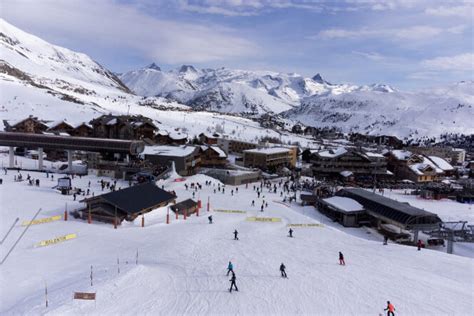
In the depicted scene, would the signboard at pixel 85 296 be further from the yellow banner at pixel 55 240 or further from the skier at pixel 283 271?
the skier at pixel 283 271

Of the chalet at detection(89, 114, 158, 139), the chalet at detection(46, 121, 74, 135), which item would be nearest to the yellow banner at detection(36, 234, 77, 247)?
the chalet at detection(89, 114, 158, 139)

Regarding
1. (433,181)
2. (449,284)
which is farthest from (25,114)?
(449,284)

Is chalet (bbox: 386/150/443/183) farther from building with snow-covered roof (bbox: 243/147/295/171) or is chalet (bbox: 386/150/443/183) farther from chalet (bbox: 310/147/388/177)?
building with snow-covered roof (bbox: 243/147/295/171)

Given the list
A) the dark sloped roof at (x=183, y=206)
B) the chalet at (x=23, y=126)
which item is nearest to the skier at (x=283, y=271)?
the dark sloped roof at (x=183, y=206)

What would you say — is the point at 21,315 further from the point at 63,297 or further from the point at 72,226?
the point at 72,226

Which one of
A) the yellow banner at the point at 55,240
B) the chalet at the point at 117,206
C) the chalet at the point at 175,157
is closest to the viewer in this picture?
the yellow banner at the point at 55,240

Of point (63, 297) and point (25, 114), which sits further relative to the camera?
point (25, 114)

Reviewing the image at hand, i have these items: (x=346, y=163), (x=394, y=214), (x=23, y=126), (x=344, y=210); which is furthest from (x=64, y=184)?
(x=346, y=163)
